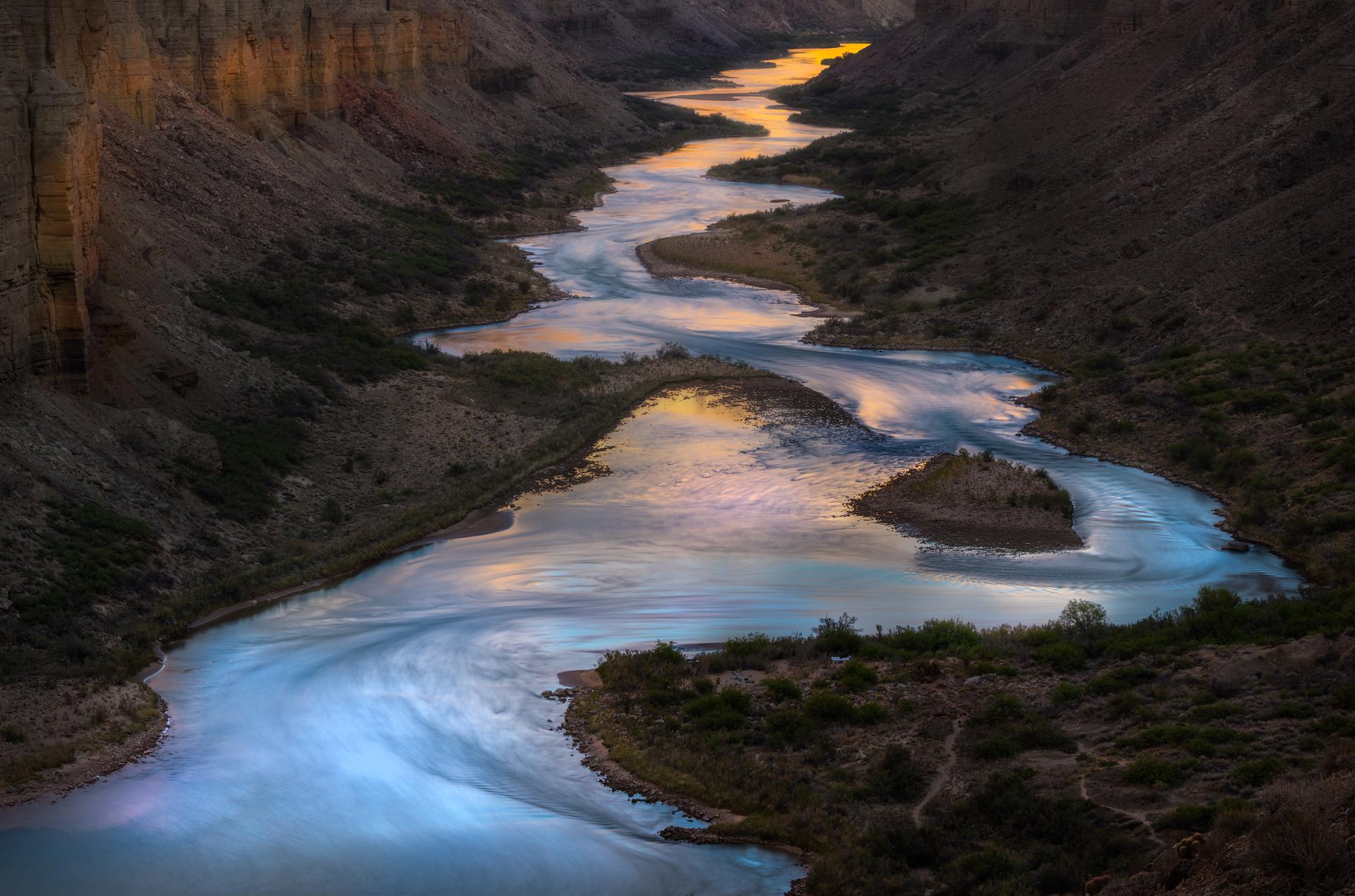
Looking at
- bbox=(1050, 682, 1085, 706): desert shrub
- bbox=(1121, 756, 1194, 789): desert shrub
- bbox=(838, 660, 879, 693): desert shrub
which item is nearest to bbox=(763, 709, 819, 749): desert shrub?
bbox=(838, 660, 879, 693): desert shrub

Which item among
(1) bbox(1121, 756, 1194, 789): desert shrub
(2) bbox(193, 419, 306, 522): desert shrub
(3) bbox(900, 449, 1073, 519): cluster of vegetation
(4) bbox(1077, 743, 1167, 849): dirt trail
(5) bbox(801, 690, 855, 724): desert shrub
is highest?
(2) bbox(193, 419, 306, 522): desert shrub

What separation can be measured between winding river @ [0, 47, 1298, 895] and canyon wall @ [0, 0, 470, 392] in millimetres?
7607

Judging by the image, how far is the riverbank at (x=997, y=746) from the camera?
15.2 m

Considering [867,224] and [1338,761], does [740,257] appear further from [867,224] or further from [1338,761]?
[1338,761]

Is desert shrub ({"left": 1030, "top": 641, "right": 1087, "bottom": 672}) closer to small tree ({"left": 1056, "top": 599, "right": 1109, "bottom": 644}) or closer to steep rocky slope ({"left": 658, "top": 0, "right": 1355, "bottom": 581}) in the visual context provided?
small tree ({"left": 1056, "top": 599, "right": 1109, "bottom": 644})

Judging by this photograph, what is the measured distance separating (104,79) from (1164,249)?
1299 inches

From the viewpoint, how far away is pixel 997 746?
60.1ft

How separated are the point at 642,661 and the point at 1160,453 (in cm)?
1713

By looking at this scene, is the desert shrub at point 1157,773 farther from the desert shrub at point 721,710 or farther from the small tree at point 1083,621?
the desert shrub at point 721,710

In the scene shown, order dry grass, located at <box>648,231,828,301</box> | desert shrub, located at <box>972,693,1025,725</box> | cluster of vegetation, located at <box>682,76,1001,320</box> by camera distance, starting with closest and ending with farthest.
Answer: desert shrub, located at <box>972,693,1025,725</box> → cluster of vegetation, located at <box>682,76,1001,320</box> → dry grass, located at <box>648,231,828,301</box>

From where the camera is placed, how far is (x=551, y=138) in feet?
281

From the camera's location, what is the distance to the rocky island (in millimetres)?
30250

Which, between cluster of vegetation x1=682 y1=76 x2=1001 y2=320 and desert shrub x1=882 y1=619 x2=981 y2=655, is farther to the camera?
cluster of vegetation x1=682 y1=76 x2=1001 y2=320

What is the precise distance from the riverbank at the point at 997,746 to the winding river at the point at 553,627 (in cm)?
102
